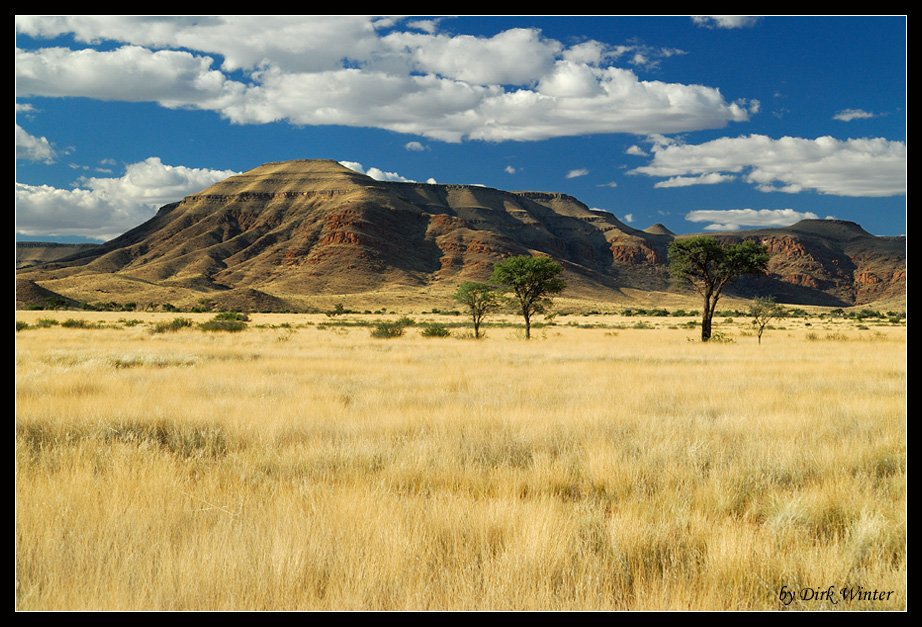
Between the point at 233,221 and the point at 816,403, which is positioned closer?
the point at 816,403

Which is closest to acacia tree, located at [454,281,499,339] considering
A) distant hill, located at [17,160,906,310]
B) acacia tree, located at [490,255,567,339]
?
acacia tree, located at [490,255,567,339]

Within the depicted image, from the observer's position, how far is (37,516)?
14.6ft

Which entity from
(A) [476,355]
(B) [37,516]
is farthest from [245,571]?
(A) [476,355]

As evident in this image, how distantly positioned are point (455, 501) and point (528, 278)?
36252 millimetres

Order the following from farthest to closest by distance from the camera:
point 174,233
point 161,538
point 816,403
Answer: point 174,233
point 816,403
point 161,538

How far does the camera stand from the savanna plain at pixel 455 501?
11.8 ft

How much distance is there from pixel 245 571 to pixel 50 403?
7902mm

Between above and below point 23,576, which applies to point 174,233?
above

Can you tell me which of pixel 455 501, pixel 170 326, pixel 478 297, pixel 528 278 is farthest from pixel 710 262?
pixel 170 326

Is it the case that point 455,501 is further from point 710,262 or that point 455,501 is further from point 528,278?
point 528,278

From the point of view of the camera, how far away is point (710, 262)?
3600 cm

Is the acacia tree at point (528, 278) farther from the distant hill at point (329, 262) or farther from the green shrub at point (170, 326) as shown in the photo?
the distant hill at point (329, 262)

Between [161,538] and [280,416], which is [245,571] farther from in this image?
[280,416]

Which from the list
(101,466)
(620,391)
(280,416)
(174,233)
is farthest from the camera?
(174,233)
